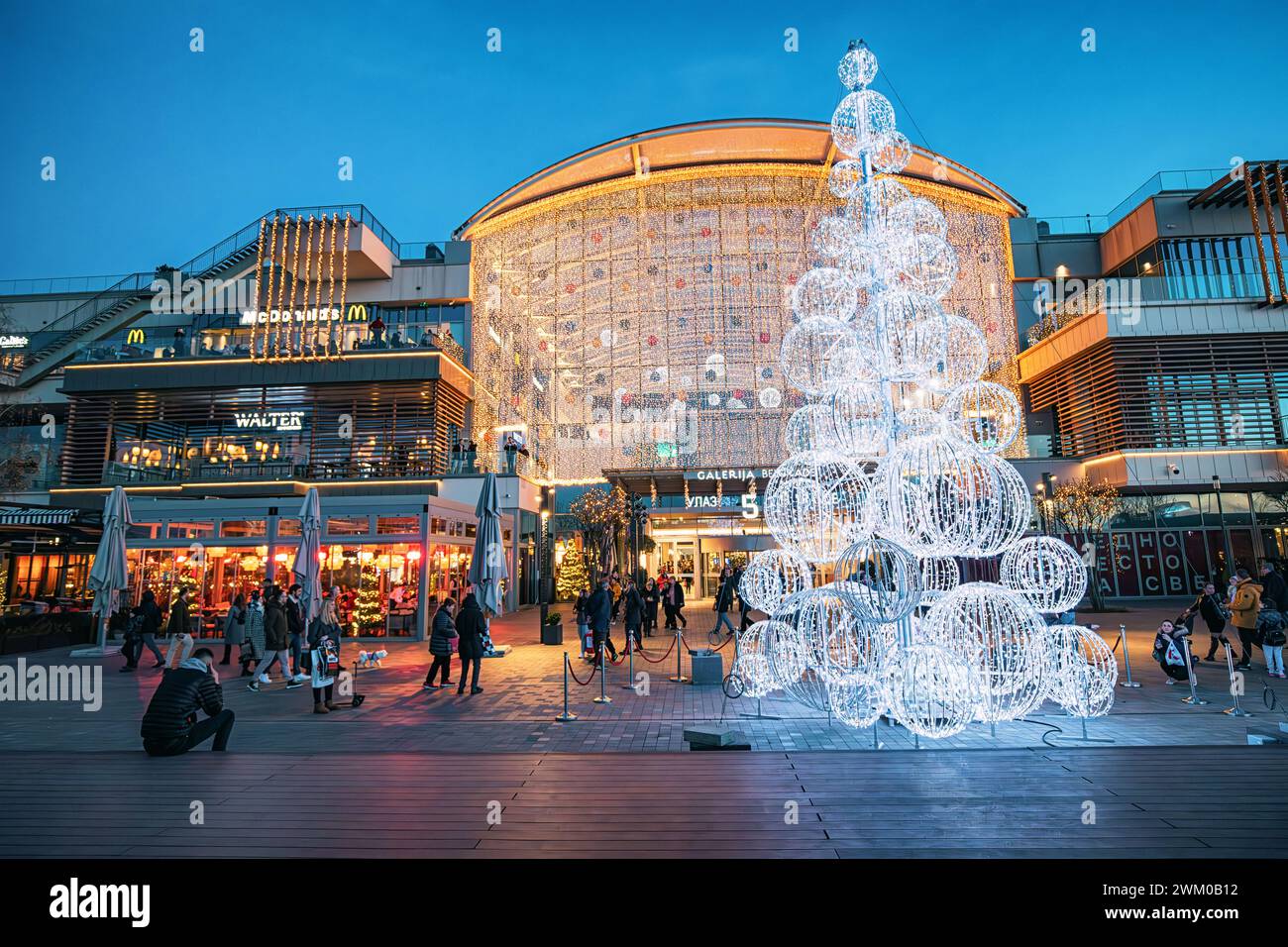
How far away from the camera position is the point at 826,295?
327 inches

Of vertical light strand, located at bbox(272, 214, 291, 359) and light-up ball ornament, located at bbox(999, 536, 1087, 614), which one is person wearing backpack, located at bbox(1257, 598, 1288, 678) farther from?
vertical light strand, located at bbox(272, 214, 291, 359)

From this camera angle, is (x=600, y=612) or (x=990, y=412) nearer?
(x=990, y=412)

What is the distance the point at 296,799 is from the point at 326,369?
2486 centimetres

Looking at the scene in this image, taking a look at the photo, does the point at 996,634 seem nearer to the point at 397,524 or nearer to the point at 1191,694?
the point at 1191,694

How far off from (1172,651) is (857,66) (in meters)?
9.04

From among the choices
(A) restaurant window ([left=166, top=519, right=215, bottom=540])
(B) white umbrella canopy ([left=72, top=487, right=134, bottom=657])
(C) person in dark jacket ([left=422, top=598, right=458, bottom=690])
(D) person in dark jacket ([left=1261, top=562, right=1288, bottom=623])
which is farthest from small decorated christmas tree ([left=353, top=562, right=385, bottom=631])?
(D) person in dark jacket ([left=1261, top=562, right=1288, bottom=623])

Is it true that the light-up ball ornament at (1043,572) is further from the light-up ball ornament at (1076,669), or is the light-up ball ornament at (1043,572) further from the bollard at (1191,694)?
the bollard at (1191,694)

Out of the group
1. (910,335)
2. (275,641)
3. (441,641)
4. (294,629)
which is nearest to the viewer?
(910,335)

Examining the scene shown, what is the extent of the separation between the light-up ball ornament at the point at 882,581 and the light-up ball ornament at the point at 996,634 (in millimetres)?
326

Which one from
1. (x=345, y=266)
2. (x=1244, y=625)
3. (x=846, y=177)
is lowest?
(x=1244, y=625)

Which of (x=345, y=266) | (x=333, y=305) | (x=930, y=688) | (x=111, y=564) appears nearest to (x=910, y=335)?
(x=930, y=688)

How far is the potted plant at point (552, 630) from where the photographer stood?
16312 millimetres
